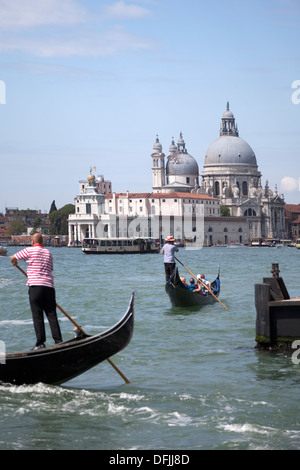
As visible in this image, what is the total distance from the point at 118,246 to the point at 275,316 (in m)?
58.1

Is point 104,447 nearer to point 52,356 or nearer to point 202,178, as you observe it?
point 52,356

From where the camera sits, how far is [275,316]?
9.49 meters

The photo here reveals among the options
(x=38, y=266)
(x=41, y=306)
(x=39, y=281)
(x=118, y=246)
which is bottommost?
(x=118, y=246)

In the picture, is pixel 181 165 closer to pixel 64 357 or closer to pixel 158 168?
pixel 158 168

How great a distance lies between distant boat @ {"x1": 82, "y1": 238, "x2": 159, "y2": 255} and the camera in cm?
6706

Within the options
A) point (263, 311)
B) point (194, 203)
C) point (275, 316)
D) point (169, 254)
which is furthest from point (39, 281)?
point (194, 203)

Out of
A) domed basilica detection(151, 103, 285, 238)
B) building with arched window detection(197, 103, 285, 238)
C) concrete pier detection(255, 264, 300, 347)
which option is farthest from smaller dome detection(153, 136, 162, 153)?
concrete pier detection(255, 264, 300, 347)

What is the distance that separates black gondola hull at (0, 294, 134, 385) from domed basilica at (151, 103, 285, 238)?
104312mm

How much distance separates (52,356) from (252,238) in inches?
4063

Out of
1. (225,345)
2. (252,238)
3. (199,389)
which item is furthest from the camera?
(252,238)

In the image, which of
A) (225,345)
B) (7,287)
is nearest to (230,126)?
(7,287)

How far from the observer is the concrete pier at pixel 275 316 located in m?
9.36

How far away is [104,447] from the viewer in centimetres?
619

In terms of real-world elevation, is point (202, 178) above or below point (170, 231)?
above
